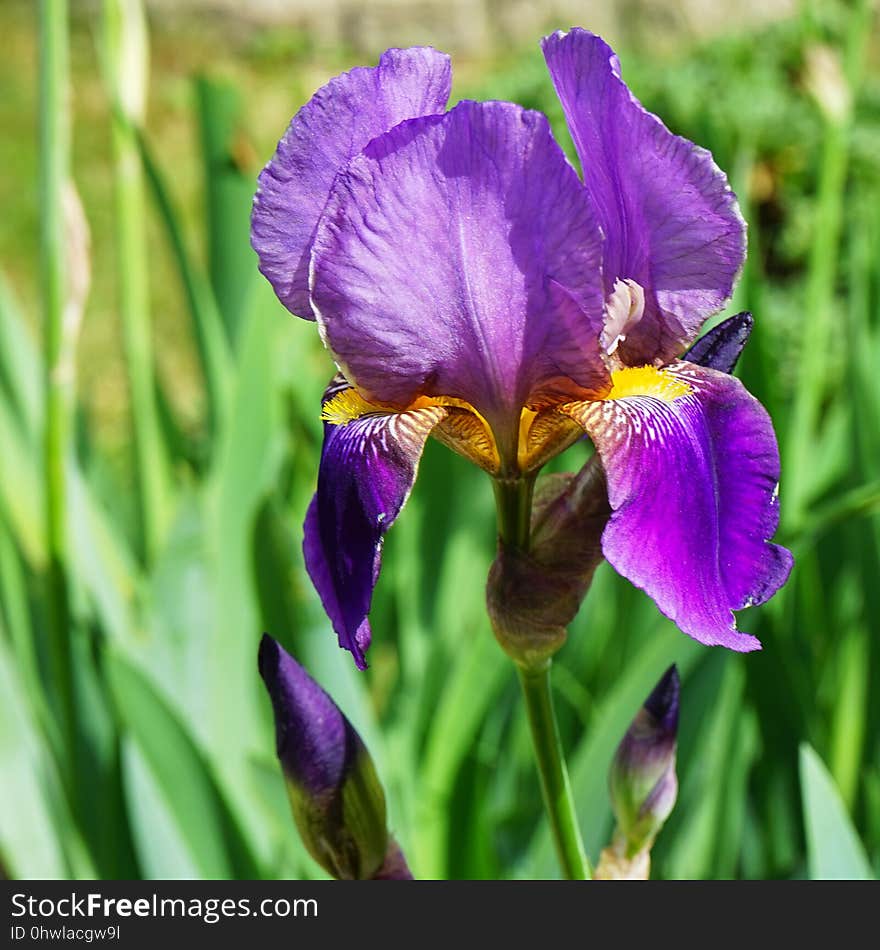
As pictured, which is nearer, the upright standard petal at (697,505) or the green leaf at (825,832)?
the upright standard petal at (697,505)

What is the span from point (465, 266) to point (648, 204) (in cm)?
10

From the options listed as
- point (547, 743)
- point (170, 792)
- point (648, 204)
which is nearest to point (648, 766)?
point (547, 743)

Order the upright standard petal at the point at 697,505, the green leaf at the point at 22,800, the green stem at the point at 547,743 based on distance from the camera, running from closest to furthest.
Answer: the upright standard petal at the point at 697,505, the green stem at the point at 547,743, the green leaf at the point at 22,800

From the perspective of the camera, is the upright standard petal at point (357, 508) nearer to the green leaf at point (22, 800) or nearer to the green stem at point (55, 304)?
the green stem at point (55, 304)

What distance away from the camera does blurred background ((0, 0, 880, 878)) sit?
3.20 ft

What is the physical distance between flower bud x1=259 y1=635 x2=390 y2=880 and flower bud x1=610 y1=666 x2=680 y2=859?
144mm

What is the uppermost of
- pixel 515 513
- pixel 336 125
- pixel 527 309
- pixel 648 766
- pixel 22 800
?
pixel 336 125

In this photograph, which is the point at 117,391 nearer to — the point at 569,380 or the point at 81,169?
the point at 81,169

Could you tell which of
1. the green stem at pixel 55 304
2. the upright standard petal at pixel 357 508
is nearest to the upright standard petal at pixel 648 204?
the upright standard petal at pixel 357 508

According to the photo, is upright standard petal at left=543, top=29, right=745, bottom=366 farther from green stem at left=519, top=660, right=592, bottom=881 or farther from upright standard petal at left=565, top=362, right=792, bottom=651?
green stem at left=519, top=660, right=592, bottom=881

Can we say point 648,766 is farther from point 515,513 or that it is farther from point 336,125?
point 336,125

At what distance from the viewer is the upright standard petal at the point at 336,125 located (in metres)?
0.59

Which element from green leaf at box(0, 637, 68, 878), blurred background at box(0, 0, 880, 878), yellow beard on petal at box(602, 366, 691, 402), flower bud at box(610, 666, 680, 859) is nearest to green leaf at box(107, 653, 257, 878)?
blurred background at box(0, 0, 880, 878)

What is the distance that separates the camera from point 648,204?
578 millimetres
